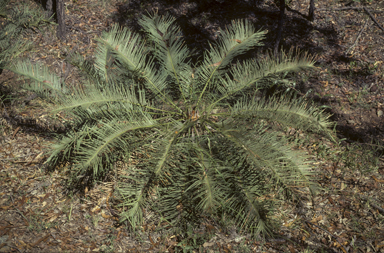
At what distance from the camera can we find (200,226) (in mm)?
3039

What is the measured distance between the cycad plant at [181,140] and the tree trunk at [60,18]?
185 cm

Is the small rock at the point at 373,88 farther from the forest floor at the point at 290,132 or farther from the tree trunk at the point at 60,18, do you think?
the tree trunk at the point at 60,18

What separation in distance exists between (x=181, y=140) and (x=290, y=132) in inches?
67.8

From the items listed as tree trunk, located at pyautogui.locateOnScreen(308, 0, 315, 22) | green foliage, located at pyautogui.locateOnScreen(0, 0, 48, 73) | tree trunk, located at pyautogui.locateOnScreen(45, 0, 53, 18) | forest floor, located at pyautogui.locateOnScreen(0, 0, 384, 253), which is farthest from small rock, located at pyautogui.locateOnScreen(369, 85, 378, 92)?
tree trunk, located at pyautogui.locateOnScreen(45, 0, 53, 18)

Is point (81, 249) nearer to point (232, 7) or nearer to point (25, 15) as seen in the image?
point (25, 15)

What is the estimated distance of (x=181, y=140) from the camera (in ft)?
11.1

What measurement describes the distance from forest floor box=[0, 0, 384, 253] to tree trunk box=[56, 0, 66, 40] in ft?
0.51

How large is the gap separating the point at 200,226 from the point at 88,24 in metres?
4.44

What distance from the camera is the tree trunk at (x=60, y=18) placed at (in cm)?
484

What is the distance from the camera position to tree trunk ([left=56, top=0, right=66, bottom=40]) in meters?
4.84

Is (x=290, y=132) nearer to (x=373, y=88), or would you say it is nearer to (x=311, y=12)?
(x=373, y=88)

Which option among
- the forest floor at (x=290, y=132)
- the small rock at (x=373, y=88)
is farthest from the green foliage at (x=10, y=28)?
the small rock at (x=373, y=88)

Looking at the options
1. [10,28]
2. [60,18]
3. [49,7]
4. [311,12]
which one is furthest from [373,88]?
[49,7]

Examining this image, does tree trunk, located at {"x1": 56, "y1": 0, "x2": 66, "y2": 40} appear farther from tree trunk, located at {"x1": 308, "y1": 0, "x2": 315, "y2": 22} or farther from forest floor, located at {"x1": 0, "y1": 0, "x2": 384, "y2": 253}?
tree trunk, located at {"x1": 308, "y1": 0, "x2": 315, "y2": 22}
